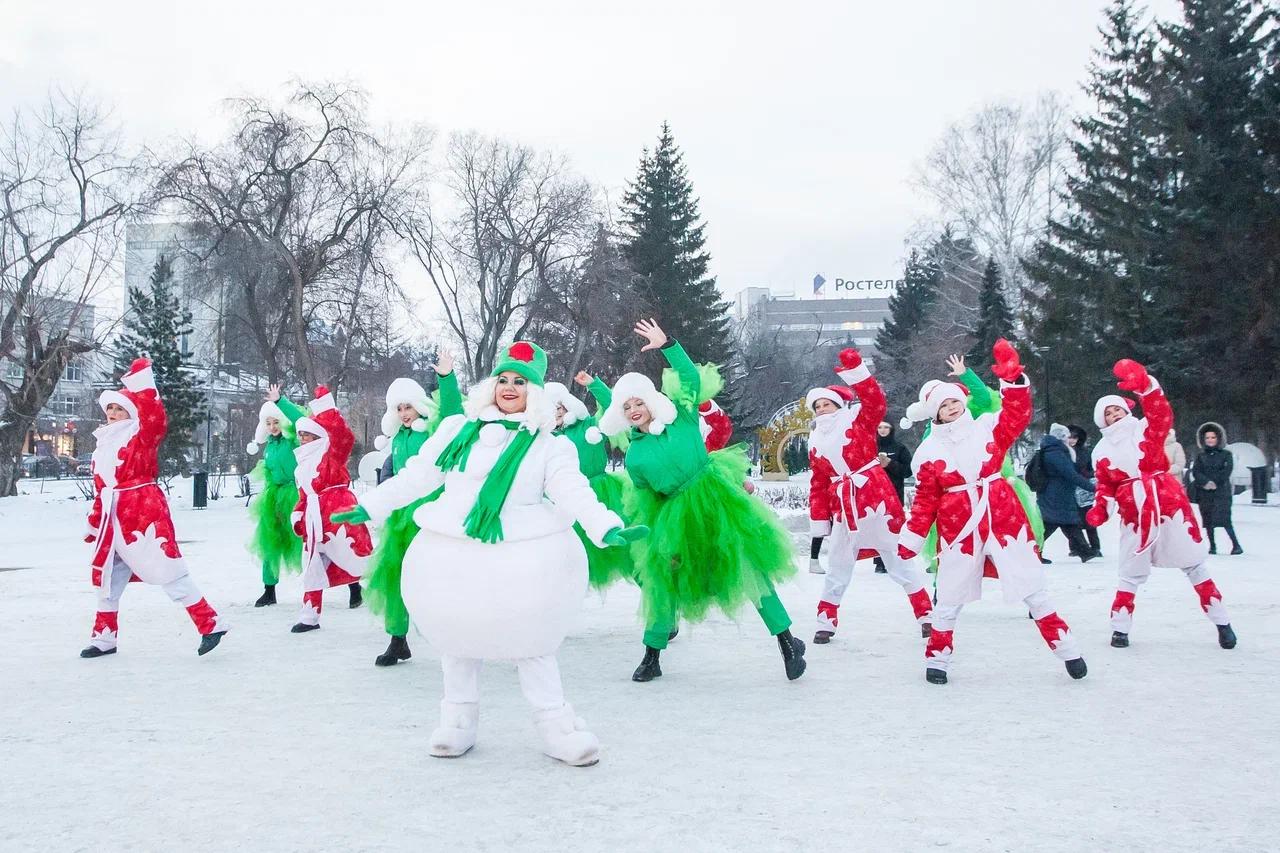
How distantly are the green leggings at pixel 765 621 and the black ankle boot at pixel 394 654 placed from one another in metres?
1.71

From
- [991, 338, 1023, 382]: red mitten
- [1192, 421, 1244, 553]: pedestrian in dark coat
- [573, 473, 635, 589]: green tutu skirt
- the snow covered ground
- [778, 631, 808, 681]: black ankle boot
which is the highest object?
[991, 338, 1023, 382]: red mitten

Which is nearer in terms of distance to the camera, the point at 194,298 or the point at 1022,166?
the point at 194,298

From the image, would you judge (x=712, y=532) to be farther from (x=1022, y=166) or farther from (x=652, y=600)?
(x=1022, y=166)

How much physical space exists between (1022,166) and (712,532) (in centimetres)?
3214

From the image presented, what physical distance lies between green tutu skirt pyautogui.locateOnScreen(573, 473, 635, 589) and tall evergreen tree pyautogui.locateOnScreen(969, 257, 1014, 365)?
3074 centimetres

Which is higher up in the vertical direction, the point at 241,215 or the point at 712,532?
the point at 241,215

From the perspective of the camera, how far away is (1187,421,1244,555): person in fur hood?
526 inches

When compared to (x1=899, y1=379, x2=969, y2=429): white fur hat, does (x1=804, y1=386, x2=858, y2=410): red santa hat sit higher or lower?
higher

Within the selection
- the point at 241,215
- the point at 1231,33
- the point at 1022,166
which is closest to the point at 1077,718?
the point at 241,215

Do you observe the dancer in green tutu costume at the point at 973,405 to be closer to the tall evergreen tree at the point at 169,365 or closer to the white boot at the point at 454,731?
the white boot at the point at 454,731

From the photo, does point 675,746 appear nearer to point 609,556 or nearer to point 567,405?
point 609,556

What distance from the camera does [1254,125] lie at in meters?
26.5

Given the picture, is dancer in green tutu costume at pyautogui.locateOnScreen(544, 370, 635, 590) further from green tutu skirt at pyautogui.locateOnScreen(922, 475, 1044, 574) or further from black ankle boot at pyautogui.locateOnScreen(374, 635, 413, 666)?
green tutu skirt at pyautogui.locateOnScreen(922, 475, 1044, 574)

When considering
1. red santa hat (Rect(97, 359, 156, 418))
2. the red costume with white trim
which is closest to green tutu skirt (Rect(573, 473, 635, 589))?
the red costume with white trim
